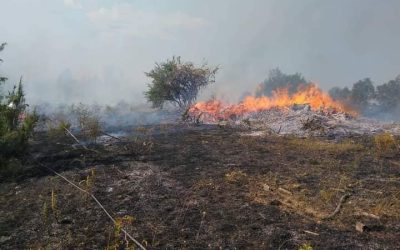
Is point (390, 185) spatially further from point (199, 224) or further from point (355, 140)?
point (355, 140)

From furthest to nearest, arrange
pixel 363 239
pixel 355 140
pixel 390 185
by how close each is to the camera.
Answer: pixel 355 140 → pixel 390 185 → pixel 363 239

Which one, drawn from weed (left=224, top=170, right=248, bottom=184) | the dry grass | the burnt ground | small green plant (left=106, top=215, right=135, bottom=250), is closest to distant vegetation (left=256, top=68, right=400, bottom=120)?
the dry grass

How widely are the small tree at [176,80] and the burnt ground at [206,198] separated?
51.2 ft

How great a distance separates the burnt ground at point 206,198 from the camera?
7121 mm

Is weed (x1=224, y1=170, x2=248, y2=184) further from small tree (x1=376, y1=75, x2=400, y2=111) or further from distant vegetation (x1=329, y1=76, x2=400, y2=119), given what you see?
small tree (x1=376, y1=75, x2=400, y2=111)

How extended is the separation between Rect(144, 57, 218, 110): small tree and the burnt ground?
15614mm

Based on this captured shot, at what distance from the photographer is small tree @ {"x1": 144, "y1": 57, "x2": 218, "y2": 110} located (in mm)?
30281

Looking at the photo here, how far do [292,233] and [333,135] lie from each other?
475 inches

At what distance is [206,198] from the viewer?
919 centimetres

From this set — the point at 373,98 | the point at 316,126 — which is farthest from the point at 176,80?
the point at 373,98

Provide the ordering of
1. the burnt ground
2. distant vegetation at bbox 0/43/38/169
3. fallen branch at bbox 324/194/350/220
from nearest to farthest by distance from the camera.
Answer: the burnt ground, fallen branch at bbox 324/194/350/220, distant vegetation at bbox 0/43/38/169

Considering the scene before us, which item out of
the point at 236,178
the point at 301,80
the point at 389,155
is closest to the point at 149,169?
the point at 236,178

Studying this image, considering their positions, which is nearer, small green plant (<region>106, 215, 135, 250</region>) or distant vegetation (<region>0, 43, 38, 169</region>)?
small green plant (<region>106, 215, 135, 250</region>)

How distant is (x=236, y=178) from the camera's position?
421 inches
